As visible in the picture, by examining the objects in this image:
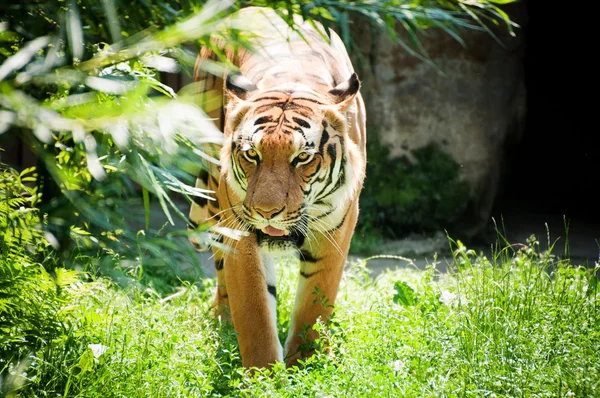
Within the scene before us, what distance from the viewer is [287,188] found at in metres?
2.95

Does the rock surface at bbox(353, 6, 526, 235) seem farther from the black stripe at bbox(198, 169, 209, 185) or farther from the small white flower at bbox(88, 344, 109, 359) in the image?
the small white flower at bbox(88, 344, 109, 359)

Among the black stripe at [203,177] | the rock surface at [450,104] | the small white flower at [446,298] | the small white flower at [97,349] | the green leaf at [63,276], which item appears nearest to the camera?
the green leaf at [63,276]

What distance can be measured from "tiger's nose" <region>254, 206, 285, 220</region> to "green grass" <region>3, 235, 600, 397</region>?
22.9 inches

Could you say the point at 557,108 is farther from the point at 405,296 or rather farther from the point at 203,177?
the point at 405,296

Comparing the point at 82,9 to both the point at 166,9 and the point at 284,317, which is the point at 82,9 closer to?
the point at 166,9

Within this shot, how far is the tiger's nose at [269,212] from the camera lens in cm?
291

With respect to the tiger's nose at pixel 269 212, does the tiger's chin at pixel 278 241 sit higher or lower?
lower

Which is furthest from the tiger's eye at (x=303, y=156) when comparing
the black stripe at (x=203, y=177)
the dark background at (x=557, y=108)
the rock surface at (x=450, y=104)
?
the dark background at (x=557, y=108)

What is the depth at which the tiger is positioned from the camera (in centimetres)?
300

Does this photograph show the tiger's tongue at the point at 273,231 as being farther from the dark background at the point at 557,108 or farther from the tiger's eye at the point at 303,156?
the dark background at the point at 557,108

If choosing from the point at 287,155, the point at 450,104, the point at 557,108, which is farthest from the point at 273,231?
the point at 557,108

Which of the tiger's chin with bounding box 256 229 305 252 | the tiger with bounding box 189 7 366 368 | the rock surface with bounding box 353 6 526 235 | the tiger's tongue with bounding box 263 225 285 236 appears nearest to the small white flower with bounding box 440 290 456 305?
the tiger with bounding box 189 7 366 368

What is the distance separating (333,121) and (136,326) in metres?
1.28

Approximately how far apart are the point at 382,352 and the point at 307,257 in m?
0.60
